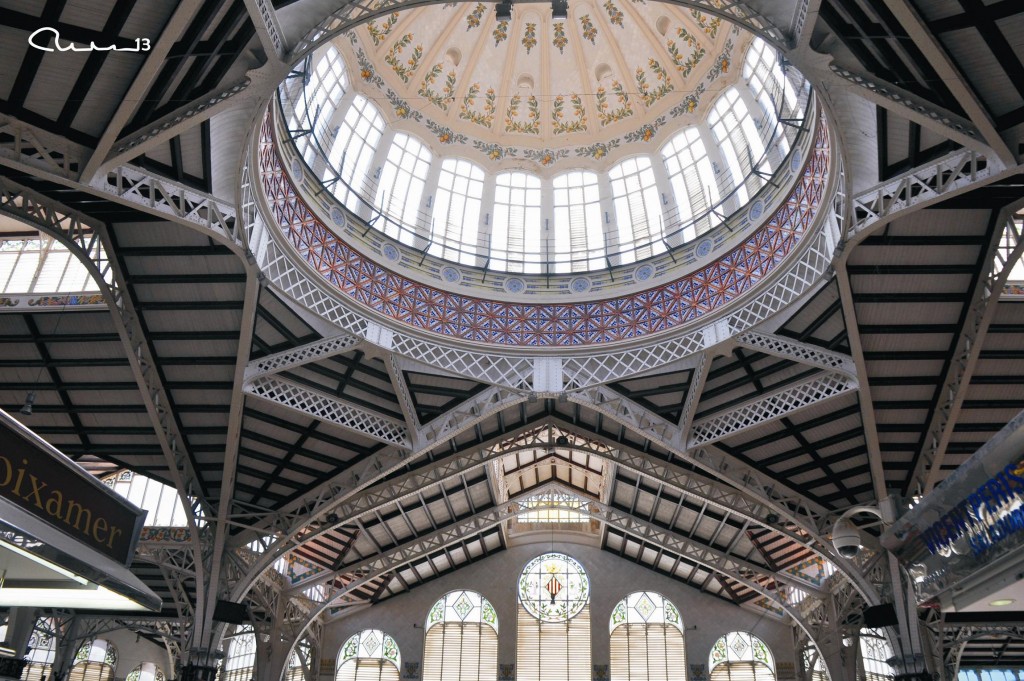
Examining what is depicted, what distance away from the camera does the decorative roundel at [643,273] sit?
2683 centimetres

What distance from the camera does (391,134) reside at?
94.8 ft

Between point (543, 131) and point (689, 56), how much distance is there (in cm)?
635

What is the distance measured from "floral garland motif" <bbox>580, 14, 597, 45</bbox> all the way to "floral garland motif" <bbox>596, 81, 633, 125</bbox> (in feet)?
6.57

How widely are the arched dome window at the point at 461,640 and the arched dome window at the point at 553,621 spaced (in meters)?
1.62

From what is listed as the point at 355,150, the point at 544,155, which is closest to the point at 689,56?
the point at 544,155

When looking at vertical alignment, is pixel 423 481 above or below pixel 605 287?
below

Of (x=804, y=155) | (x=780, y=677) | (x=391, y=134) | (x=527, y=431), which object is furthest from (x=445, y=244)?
(x=780, y=677)

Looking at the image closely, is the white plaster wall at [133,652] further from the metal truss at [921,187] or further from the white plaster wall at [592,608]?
the metal truss at [921,187]

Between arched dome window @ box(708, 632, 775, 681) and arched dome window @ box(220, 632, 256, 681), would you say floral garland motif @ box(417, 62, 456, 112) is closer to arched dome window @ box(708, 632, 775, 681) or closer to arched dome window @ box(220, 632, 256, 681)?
arched dome window @ box(220, 632, 256, 681)

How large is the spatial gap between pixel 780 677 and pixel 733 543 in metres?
9.57

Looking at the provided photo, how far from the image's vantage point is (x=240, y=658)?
Result: 4047 centimetres

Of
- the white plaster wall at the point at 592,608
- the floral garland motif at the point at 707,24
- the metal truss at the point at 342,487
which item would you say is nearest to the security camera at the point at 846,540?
the metal truss at the point at 342,487

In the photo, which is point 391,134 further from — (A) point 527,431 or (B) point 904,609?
(B) point 904,609

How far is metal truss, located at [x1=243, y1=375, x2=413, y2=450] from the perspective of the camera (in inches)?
906
